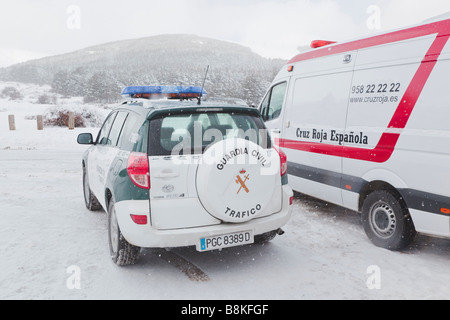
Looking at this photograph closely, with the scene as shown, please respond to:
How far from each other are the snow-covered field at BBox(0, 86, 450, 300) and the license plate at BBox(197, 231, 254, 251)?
14.7 inches

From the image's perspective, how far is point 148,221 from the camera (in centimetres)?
347

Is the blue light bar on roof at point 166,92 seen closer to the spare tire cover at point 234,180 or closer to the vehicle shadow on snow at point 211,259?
the spare tire cover at point 234,180

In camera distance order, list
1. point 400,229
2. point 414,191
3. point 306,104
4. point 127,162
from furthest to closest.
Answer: point 306,104 → point 400,229 → point 414,191 → point 127,162

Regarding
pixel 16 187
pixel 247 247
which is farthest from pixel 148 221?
pixel 16 187

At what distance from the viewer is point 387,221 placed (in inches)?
177

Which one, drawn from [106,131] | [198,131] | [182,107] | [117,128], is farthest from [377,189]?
[106,131]

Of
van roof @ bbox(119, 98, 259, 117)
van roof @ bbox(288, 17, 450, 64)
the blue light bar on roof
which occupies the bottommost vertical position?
van roof @ bbox(119, 98, 259, 117)

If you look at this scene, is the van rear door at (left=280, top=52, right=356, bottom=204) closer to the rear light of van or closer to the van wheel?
the van wheel

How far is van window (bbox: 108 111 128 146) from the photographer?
454 centimetres

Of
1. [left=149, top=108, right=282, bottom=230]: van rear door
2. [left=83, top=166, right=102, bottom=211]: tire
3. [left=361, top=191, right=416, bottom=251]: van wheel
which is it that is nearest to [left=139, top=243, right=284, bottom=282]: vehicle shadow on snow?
[left=149, top=108, right=282, bottom=230]: van rear door

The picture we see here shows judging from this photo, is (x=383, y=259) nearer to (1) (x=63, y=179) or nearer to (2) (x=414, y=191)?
(2) (x=414, y=191)

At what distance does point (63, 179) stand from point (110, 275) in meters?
5.64
